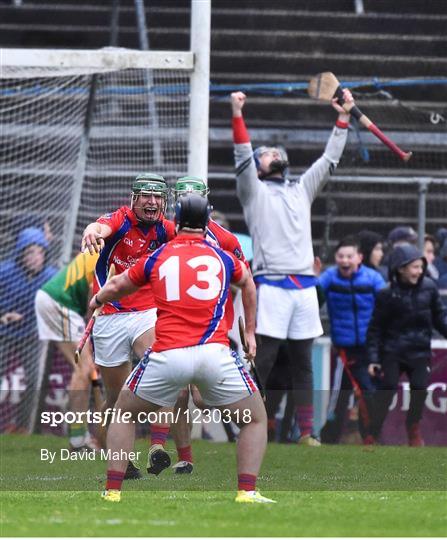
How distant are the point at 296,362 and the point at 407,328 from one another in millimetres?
1035

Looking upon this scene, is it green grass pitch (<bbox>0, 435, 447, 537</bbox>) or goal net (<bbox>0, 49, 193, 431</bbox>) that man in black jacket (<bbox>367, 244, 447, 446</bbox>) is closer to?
green grass pitch (<bbox>0, 435, 447, 537</bbox>)

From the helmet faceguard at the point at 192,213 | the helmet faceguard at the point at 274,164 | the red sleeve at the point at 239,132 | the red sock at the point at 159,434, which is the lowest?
the red sock at the point at 159,434

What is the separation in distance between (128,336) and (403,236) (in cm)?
447

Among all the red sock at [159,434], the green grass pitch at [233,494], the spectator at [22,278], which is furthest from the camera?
the spectator at [22,278]

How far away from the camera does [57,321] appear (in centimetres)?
1237

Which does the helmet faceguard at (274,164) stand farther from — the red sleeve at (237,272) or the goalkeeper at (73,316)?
the red sleeve at (237,272)

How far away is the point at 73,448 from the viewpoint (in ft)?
36.4

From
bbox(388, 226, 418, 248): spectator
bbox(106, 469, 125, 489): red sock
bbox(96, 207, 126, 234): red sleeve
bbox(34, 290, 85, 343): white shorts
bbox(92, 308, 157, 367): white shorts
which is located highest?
bbox(96, 207, 126, 234): red sleeve

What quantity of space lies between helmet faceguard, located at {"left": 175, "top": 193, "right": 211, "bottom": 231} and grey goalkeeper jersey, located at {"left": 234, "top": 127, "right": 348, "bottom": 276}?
14.9 ft

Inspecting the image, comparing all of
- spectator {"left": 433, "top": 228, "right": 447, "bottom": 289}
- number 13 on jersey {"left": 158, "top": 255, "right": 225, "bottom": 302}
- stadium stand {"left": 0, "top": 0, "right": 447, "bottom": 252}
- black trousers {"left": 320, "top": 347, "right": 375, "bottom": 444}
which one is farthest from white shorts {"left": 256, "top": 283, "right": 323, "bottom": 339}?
number 13 on jersey {"left": 158, "top": 255, "right": 225, "bottom": 302}

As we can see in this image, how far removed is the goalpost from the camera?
14.1 meters

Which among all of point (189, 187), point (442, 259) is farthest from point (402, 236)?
point (189, 187)

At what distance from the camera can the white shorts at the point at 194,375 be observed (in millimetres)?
7352

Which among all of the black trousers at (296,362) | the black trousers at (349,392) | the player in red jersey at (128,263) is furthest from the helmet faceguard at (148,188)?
the black trousers at (349,392)
